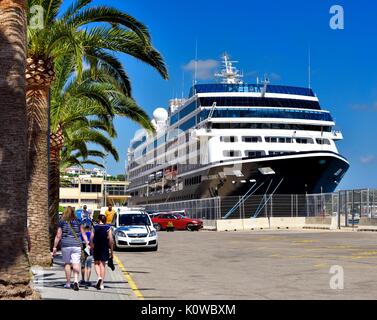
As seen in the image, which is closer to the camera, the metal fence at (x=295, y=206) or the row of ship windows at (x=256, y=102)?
the metal fence at (x=295, y=206)

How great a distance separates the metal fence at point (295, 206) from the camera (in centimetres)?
3591

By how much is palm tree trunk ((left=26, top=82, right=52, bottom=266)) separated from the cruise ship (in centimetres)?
3303

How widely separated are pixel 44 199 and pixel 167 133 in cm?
5581

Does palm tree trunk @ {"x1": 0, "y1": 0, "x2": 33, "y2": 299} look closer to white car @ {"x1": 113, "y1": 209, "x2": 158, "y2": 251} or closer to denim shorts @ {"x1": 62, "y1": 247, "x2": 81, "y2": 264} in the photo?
denim shorts @ {"x1": 62, "y1": 247, "x2": 81, "y2": 264}

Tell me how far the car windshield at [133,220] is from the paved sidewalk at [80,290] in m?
8.62

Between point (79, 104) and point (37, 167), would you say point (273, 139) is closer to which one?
point (79, 104)

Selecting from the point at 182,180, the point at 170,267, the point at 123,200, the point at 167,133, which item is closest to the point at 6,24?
the point at 170,267

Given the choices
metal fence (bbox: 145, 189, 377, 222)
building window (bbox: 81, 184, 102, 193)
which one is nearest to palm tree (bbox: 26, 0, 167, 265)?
metal fence (bbox: 145, 189, 377, 222)

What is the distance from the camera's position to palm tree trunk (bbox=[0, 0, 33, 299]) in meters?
8.38

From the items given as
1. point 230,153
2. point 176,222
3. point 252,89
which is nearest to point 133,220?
point 176,222

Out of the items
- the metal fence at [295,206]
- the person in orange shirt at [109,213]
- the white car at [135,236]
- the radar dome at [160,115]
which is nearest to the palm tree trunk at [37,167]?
the person in orange shirt at [109,213]

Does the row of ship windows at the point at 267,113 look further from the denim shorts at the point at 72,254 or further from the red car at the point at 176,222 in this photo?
the denim shorts at the point at 72,254

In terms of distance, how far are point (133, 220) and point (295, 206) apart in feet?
70.7

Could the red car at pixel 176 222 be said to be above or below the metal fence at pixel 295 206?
below
